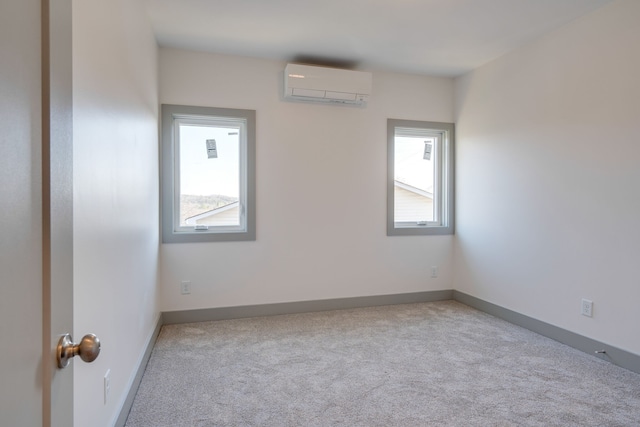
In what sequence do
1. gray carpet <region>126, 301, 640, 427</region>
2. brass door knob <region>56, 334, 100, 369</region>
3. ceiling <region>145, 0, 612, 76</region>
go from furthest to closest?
ceiling <region>145, 0, 612, 76</region>
gray carpet <region>126, 301, 640, 427</region>
brass door knob <region>56, 334, 100, 369</region>

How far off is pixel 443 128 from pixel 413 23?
1550mm

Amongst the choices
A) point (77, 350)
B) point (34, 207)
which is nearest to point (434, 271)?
point (77, 350)

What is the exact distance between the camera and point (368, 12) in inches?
108

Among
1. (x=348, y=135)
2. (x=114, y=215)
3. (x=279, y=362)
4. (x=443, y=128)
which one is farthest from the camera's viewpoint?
(x=443, y=128)

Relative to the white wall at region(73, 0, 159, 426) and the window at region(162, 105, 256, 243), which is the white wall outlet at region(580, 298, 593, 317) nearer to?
the window at region(162, 105, 256, 243)

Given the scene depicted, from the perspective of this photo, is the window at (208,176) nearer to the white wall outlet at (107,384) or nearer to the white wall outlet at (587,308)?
the white wall outlet at (107,384)

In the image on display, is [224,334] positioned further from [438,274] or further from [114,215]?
[438,274]

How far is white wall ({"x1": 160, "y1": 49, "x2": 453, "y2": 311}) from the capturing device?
3475mm

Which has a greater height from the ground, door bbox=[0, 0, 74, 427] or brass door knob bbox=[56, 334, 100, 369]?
door bbox=[0, 0, 74, 427]

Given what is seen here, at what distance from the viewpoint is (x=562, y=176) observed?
2936mm

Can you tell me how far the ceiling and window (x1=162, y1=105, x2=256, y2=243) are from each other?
68 centimetres

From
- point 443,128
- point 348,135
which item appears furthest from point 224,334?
point 443,128

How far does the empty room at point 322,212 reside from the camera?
695mm

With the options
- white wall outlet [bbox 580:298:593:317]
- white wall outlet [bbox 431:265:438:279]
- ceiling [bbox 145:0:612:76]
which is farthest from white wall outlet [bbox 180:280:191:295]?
white wall outlet [bbox 580:298:593:317]
